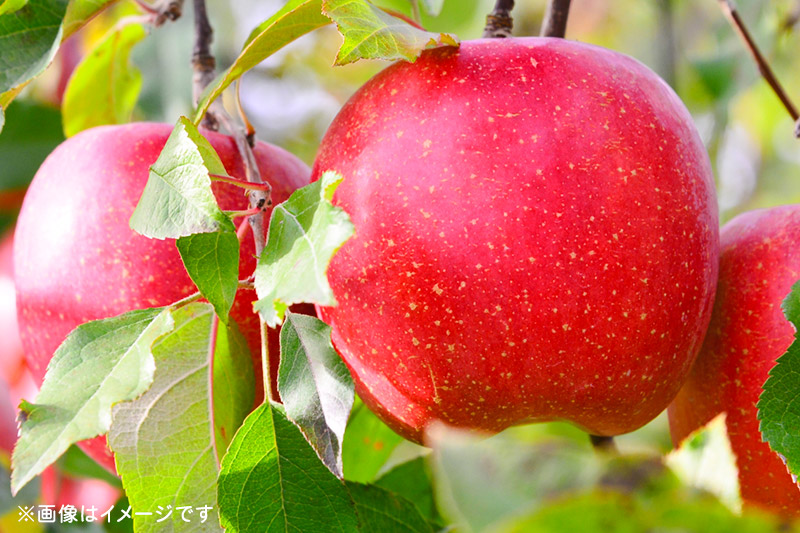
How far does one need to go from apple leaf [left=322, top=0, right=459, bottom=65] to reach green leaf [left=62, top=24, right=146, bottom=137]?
1.52 feet

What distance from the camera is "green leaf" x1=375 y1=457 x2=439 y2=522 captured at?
77cm

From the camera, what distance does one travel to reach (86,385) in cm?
47

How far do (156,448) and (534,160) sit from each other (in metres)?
0.33

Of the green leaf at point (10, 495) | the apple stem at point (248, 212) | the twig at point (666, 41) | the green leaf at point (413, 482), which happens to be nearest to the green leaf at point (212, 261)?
the apple stem at point (248, 212)

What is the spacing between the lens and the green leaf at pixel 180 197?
458 millimetres

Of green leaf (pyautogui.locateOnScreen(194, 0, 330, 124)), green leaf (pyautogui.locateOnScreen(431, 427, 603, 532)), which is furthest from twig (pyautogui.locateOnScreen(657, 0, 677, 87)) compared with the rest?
green leaf (pyautogui.locateOnScreen(431, 427, 603, 532))

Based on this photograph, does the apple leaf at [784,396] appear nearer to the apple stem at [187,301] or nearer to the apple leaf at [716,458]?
the apple leaf at [716,458]

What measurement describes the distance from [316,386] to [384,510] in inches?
7.8

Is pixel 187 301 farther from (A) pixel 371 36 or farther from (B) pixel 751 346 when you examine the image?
(B) pixel 751 346

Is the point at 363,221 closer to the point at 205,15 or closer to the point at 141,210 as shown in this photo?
the point at 141,210

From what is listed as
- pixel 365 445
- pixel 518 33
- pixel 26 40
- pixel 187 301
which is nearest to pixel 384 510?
pixel 365 445

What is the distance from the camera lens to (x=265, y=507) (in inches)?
20.3

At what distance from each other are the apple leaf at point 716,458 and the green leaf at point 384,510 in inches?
8.1

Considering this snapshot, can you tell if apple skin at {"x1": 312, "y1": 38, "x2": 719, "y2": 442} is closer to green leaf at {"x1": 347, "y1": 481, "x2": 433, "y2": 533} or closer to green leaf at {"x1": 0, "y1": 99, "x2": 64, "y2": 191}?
green leaf at {"x1": 347, "y1": 481, "x2": 433, "y2": 533}
